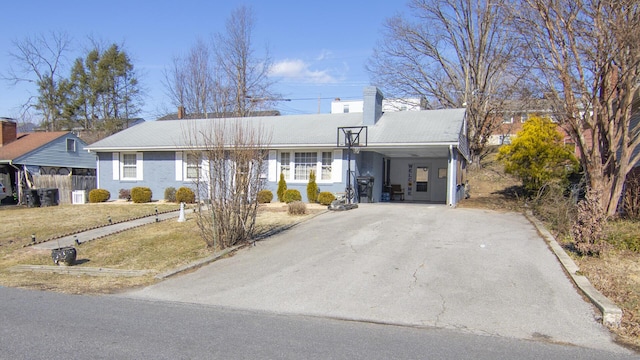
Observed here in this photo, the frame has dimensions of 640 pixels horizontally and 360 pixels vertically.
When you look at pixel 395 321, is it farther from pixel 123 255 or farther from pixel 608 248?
pixel 123 255

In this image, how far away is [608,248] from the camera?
29.0 feet

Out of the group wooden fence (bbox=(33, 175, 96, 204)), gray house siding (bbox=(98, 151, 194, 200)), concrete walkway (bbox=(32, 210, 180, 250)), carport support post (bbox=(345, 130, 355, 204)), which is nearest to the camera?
concrete walkway (bbox=(32, 210, 180, 250))

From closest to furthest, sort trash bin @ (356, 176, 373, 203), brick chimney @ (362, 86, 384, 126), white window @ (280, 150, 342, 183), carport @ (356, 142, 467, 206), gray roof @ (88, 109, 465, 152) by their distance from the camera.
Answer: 1. gray roof @ (88, 109, 465, 152)
2. trash bin @ (356, 176, 373, 203)
3. white window @ (280, 150, 342, 183)
4. brick chimney @ (362, 86, 384, 126)
5. carport @ (356, 142, 467, 206)

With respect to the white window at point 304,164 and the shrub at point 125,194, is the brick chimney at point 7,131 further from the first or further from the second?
the white window at point 304,164

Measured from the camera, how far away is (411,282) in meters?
7.61

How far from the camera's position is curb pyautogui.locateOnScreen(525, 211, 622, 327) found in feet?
18.6

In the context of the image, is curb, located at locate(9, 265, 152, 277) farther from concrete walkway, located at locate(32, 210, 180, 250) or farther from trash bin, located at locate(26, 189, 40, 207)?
trash bin, located at locate(26, 189, 40, 207)

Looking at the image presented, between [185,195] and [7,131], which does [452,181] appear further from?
[7,131]

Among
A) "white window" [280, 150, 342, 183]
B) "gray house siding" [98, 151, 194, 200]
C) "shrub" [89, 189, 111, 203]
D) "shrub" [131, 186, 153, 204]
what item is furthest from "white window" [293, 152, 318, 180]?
"shrub" [89, 189, 111, 203]

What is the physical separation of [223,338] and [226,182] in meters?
5.96

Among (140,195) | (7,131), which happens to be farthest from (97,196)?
(7,131)

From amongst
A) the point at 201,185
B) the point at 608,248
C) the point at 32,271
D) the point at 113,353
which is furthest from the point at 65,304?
the point at 608,248

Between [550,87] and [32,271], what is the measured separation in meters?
15.1

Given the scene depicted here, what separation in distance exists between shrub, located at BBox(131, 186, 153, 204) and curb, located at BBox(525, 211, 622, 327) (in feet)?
58.3
